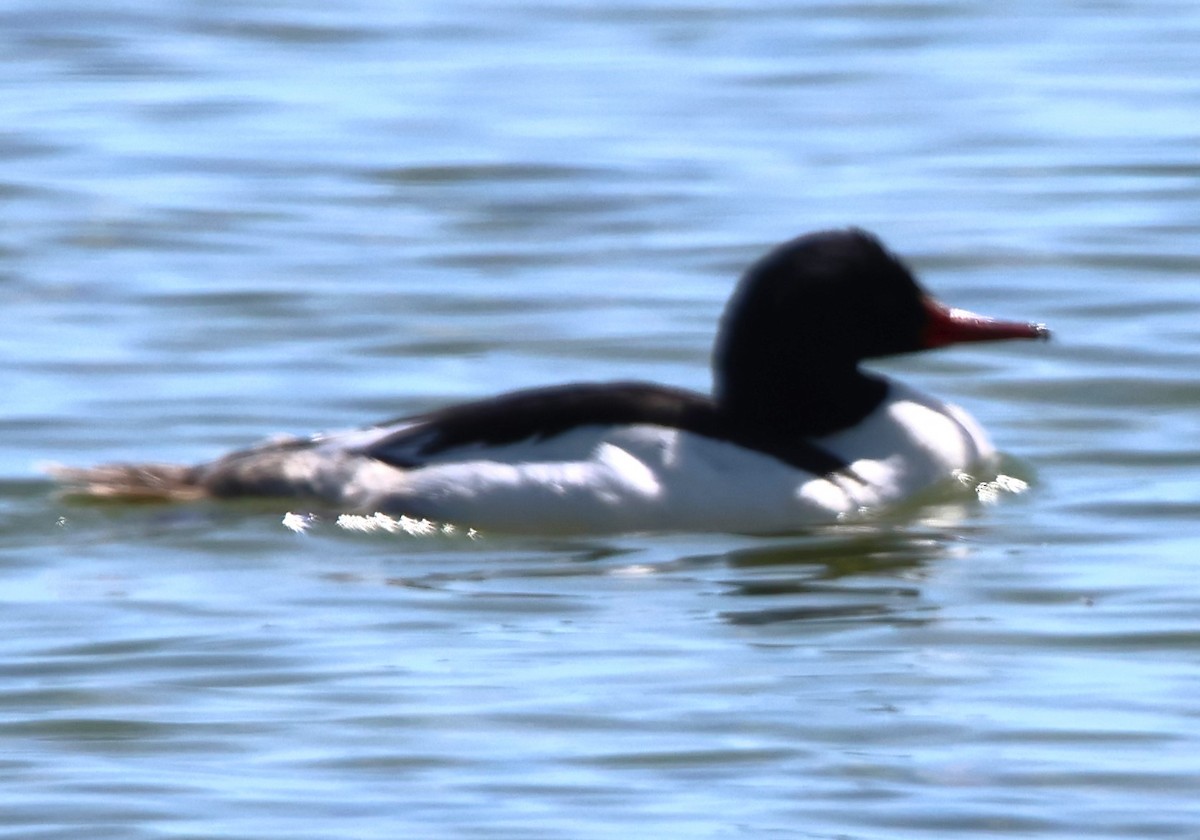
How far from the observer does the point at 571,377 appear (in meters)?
12.1

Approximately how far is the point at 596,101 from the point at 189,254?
441 cm

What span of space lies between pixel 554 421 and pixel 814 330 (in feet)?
3.36

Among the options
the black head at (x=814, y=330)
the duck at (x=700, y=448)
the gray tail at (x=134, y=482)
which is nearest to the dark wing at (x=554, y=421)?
the duck at (x=700, y=448)

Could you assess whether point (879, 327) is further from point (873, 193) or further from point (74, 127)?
point (74, 127)

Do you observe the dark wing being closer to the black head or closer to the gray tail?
the black head

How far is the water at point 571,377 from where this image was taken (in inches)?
279

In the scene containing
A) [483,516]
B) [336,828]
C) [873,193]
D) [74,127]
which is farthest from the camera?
[74,127]

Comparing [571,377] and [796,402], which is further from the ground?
[796,402]

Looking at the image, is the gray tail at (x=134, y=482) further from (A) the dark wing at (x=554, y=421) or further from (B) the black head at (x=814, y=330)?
(B) the black head at (x=814, y=330)

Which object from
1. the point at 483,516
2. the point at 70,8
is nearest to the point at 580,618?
the point at 483,516

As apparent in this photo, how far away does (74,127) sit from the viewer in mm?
17922

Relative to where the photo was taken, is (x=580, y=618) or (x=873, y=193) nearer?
(x=580, y=618)

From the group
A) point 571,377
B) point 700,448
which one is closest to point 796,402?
point 700,448

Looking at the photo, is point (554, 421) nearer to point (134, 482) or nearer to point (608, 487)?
point (608, 487)
